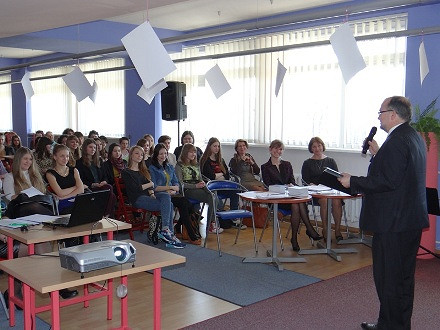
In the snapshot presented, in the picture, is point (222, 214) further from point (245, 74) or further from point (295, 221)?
point (245, 74)

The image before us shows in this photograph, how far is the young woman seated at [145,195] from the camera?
6.56m

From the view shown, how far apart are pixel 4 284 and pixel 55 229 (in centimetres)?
153

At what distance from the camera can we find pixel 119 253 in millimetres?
3047

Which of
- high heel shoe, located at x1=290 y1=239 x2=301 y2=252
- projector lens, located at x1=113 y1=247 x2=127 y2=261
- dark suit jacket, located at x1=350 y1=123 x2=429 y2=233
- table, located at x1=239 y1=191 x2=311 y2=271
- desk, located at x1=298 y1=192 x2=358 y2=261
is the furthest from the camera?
high heel shoe, located at x1=290 y1=239 x2=301 y2=252

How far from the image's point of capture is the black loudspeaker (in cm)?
934

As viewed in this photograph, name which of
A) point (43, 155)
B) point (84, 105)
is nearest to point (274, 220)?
point (43, 155)

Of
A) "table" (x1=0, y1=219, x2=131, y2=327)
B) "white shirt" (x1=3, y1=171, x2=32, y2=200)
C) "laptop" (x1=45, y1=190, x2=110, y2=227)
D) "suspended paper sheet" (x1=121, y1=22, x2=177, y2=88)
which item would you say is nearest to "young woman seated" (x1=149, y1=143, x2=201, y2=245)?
→ "white shirt" (x1=3, y1=171, x2=32, y2=200)

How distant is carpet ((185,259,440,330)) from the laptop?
1141 mm

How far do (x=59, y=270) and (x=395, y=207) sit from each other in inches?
83.8

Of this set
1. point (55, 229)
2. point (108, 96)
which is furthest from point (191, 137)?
point (55, 229)

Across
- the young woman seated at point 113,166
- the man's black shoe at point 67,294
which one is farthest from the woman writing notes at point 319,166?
the man's black shoe at point 67,294

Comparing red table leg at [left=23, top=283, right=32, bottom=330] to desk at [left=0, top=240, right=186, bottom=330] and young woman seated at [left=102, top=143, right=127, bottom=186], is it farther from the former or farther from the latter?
young woman seated at [left=102, top=143, right=127, bottom=186]

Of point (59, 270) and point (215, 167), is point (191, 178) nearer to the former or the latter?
point (215, 167)

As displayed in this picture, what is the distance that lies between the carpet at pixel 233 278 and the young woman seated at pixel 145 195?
20.9 inches
